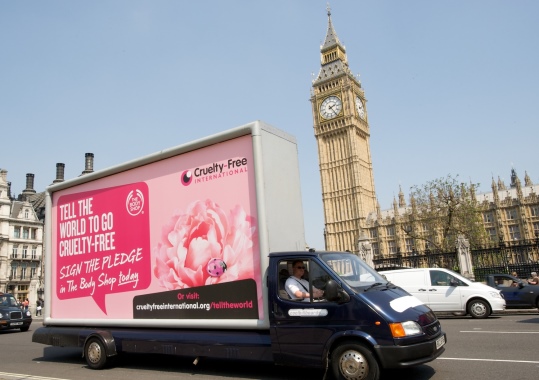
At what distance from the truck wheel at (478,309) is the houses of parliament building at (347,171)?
67.9 meters

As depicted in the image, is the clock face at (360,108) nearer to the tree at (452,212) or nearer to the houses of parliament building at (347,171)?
the houses of parliament building at (347,171)

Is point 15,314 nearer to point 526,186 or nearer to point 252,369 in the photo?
point 252,369

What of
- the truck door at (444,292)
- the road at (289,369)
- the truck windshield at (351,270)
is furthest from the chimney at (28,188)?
the truck windshield at (351,270)

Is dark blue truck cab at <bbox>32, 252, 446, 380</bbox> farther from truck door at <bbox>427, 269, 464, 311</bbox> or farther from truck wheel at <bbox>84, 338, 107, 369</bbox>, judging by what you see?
truck door at <bbox>427, 269, 464, 311</bbox>

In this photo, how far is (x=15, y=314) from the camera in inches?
712

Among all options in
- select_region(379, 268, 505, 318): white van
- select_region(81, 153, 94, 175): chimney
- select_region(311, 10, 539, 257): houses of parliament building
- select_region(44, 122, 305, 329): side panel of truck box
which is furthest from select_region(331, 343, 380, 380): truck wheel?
select_region(311, 10, 539, 257): houses of parliament building

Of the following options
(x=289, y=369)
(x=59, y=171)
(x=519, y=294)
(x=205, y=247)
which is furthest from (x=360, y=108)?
(x=289, y=369)

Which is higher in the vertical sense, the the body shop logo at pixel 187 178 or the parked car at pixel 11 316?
the the body shop logo at pixel 187 178

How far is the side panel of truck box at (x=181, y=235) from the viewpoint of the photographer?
6949mm

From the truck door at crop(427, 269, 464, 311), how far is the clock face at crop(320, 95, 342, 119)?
2890 inches

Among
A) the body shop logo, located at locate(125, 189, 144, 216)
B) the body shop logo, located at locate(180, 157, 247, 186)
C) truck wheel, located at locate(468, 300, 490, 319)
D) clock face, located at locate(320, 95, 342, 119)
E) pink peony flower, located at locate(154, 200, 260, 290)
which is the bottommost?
truck wheel, located at locate(468, 300, 490, 319)

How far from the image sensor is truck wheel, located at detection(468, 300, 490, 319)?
14758 mm

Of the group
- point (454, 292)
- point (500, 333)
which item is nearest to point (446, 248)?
point (454, 292)

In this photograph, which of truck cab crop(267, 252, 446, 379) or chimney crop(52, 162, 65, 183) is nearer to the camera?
truck cab crop(267, 252, 446, 379)
